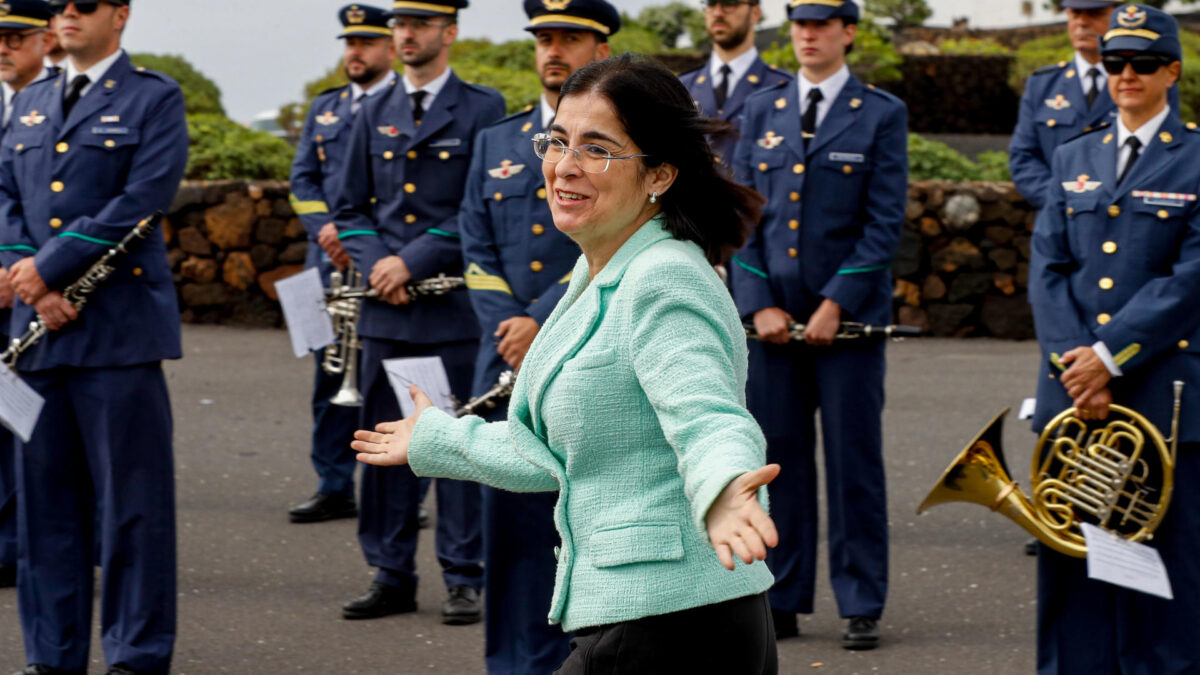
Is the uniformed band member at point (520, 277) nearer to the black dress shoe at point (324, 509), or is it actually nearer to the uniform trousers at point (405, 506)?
the uniform trousers at point (405, 506)

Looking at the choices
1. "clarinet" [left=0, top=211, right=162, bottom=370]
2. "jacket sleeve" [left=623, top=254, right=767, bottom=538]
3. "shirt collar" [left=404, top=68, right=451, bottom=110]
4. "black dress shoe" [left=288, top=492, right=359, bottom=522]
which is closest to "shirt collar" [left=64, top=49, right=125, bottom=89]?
"clarinet" [left=0, top=211, right=162, bottom=370]

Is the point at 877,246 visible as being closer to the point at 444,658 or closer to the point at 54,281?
the point at 444,658

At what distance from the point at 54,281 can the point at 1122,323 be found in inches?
129

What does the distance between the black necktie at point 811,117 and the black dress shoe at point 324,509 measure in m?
3.08

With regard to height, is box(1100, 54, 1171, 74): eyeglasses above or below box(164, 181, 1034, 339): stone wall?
above

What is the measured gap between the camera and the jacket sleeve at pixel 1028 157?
7738mm

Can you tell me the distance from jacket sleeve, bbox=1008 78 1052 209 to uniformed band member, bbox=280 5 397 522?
308 centimetres

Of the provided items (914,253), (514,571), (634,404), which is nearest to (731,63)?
(514,571)

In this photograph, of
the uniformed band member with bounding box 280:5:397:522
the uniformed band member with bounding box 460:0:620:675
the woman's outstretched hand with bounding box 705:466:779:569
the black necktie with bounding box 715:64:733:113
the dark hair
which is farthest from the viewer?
the uniformed band member with bounding box 280:5:397:522

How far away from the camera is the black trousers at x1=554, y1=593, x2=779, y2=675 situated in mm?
2734

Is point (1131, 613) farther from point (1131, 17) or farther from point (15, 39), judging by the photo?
point (15, 39)

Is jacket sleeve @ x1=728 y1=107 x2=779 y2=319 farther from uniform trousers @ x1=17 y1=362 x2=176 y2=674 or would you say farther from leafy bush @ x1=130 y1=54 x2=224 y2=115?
leafy bush @ x1=130 y1=54 x2=224 y2=115

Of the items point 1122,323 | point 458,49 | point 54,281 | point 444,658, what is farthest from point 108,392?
point 458,49

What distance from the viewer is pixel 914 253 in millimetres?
12906
